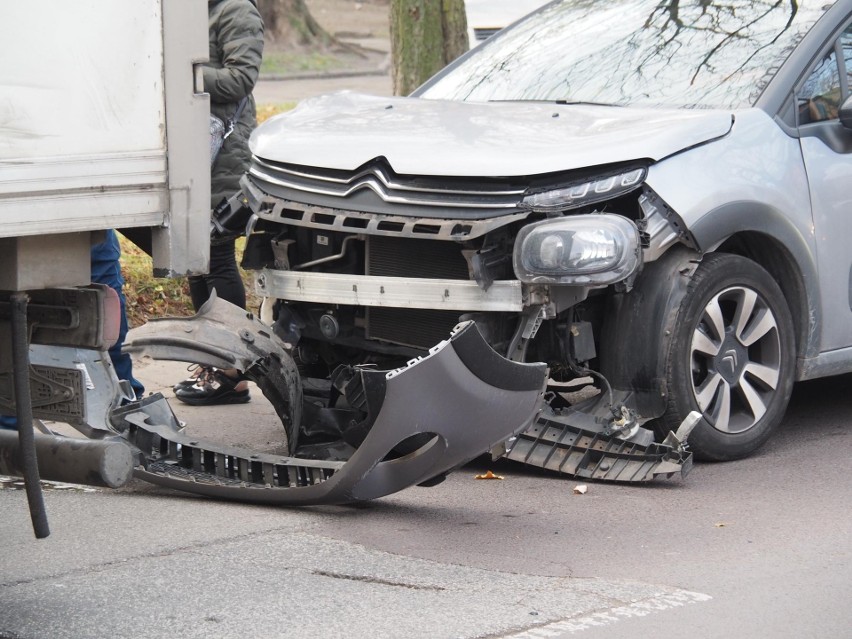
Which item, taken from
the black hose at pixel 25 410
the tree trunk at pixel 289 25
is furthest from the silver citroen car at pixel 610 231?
the tree trunk at pixel 289 25

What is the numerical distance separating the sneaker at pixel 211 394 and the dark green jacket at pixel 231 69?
96 cm

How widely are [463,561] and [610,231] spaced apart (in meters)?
1.37

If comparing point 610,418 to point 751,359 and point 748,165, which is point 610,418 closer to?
point 751,359

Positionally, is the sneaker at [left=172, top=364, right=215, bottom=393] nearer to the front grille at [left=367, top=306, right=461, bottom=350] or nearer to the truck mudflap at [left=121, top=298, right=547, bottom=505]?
the truck mudflap at [left=121, top=298, right=547, bottom=505]

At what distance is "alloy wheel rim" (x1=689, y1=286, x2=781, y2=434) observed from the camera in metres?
5.43

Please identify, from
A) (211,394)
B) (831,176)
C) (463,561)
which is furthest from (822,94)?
(211,394)

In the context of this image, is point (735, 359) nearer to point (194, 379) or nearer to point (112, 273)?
point (112, 273)

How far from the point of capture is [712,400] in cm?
549

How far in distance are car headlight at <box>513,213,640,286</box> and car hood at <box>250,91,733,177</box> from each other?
9.4 inches

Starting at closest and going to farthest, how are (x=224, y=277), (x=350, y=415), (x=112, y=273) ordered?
(x=350, y=415) < (x=112, y=273) < (x=224, y=277)

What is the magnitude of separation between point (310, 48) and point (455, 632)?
2373cm

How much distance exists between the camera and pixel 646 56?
6.18 metres

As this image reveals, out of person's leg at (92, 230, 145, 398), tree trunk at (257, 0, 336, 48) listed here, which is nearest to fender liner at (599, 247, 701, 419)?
person's leg at (92, 230, 145, 398)

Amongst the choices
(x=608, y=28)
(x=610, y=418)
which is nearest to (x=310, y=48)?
(x=608, y=28)
